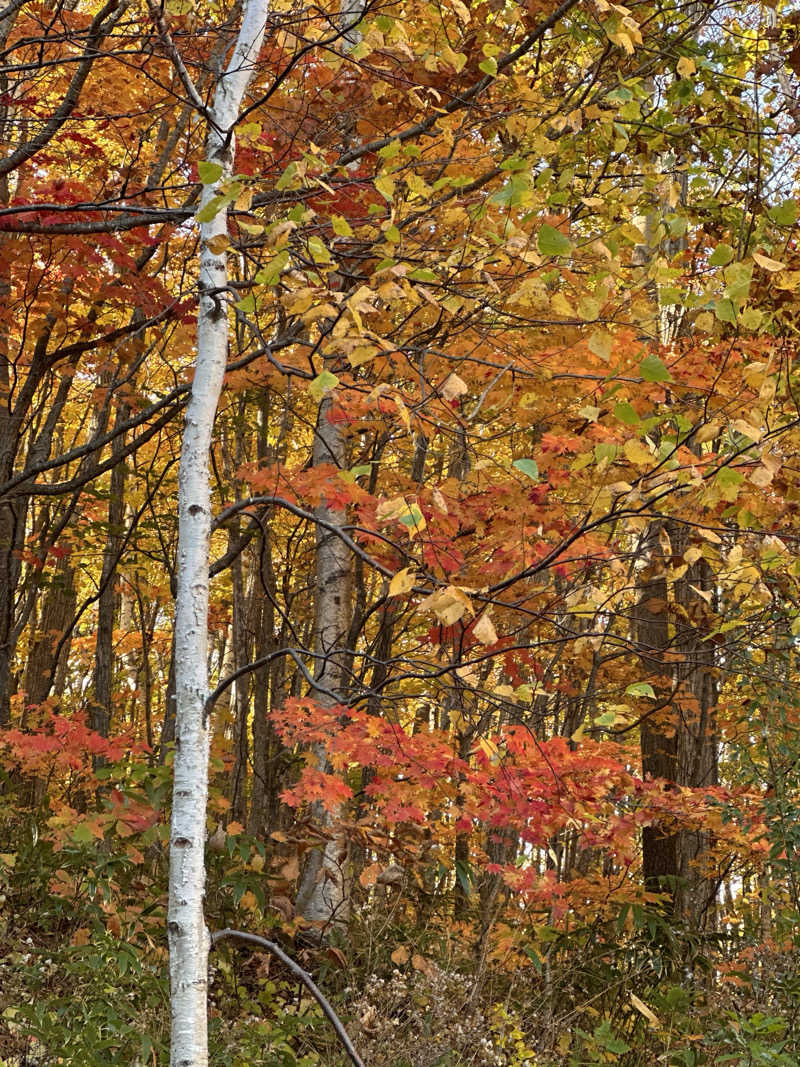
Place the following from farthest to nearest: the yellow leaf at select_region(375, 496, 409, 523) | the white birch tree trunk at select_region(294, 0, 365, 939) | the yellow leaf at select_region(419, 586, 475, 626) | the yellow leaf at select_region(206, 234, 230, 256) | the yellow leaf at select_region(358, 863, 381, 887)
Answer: the white birch tree trunk at select_region(294, 0, 365, 939) → the yellow leaf at select_region(358, 863, 381, 887) → the yellow leaf at select_region(206, 234, 230, 256) → the yellow leaf at select_region(375, 496, 409, 523) → the yellow leaf at select_region(419, 586, 475, 626)

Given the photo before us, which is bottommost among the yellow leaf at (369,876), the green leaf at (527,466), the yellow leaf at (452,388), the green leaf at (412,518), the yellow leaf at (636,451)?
the yellow leaf at (369,876)

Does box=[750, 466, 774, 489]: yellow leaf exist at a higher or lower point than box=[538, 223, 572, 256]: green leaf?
lower

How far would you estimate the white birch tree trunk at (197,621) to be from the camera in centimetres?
248

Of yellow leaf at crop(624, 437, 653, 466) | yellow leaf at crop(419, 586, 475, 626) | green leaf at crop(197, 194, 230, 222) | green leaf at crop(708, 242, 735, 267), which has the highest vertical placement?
green leaf at crop(197, 194, 230, 222)

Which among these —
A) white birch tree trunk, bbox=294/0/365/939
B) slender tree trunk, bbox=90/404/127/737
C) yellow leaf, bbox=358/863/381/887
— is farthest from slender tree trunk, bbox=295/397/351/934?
slender tree trunk, bbox=90/404/127/737

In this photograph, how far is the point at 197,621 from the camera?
8.70ft

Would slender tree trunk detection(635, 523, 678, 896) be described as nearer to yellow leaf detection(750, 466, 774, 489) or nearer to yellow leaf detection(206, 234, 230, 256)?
yellow leaf detection(750, 466, 774, 489)

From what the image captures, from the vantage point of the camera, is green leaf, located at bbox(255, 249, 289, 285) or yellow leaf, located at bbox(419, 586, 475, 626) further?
green leaf, located at bbox(255, 249, 289, 285)

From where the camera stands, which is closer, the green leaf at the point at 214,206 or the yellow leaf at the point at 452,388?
the yellow leaf at the point at 452,388

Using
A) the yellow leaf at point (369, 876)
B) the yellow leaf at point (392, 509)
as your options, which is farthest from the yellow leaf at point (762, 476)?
the yellow leaf at point (369, 876)

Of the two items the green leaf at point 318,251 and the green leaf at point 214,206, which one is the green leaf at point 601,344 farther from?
the green leaf at point 214,206

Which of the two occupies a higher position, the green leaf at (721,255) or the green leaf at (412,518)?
the green leaf at (721,255)

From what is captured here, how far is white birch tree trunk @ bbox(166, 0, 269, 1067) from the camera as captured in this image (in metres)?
2.48

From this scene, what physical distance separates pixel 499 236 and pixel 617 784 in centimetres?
363
